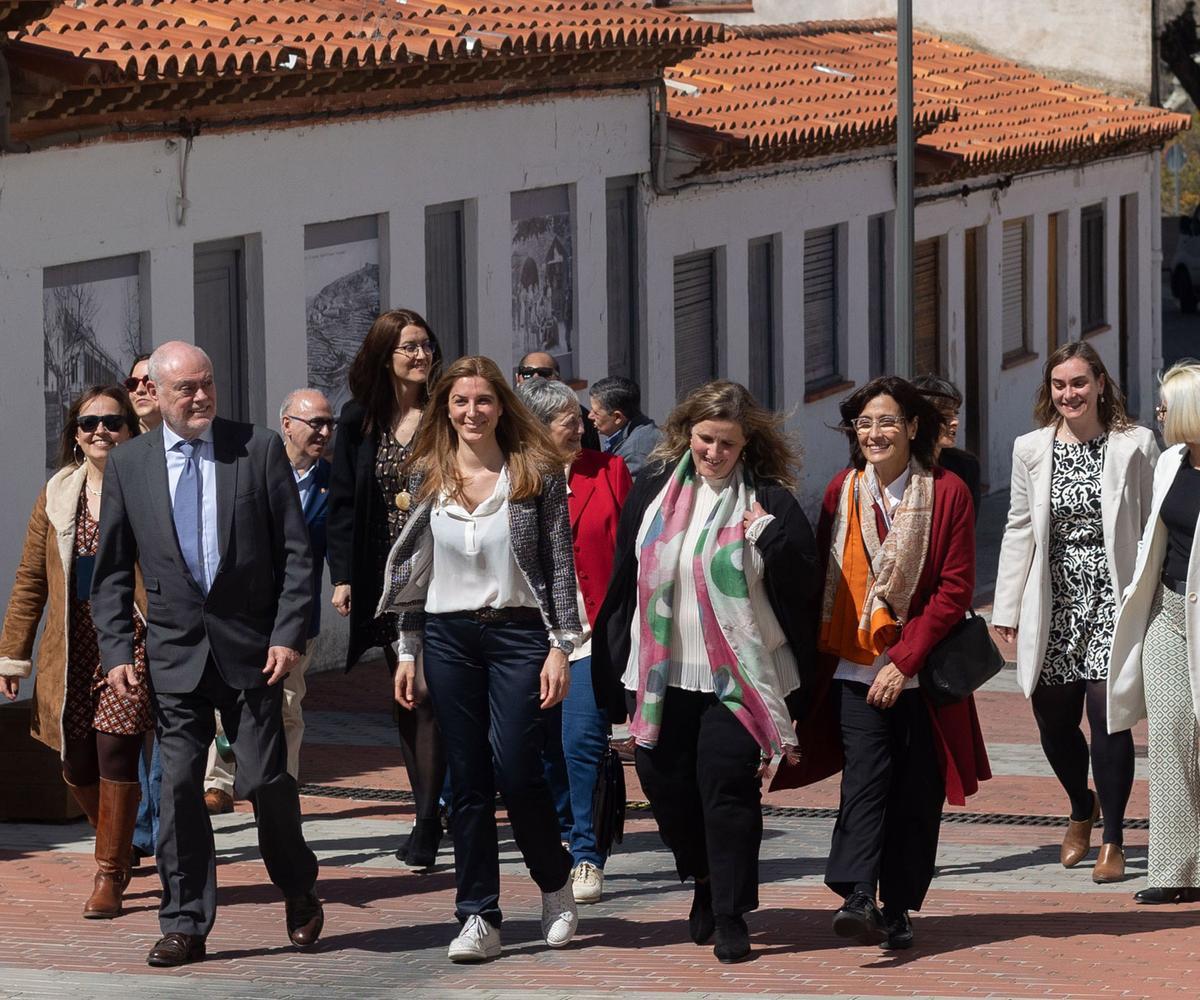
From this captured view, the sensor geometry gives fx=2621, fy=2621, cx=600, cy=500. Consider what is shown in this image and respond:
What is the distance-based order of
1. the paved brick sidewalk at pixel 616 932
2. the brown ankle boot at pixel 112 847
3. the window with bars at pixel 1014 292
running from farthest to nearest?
the window with bars at pixel 1014 292, the brown ankle boot at pixel 112 847, the paved brick sidewalk at pixel 616 932

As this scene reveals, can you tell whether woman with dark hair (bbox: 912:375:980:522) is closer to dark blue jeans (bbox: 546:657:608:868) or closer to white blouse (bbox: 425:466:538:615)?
dark blue jeans (bbox: 546:657:608:868)

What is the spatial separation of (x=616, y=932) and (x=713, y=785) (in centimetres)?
83

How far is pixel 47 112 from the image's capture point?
12125 mm

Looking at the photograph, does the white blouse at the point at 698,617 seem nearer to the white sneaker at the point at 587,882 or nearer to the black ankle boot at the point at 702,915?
the black ankle boot at the point at 702,915

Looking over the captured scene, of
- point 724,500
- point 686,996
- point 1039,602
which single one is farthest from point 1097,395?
point 686,996

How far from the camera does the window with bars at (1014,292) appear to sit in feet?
88.9

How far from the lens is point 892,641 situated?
789cm

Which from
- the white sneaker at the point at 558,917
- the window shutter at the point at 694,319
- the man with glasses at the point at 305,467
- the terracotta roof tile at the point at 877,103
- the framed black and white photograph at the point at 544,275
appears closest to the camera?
the white sneaker at the point at 558,917

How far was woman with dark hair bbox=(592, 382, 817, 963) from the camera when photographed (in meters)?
7.71

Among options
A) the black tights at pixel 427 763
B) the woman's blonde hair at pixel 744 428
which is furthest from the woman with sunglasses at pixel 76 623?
the woman's blonde hair at pixel 744 428

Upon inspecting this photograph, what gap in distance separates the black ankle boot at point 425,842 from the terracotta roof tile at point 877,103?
10350mm

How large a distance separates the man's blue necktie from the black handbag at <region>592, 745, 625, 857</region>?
1.58 metres

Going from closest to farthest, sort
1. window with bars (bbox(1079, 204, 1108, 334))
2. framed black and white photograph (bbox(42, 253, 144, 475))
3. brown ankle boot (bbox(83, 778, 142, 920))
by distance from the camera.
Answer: brown ankle boot (bbox(83, 778, 142, 920))
framed black and white photograph (bbox(42, 253, 144, 475))
window with bars (bbox(1079, 204, 1108, 334))

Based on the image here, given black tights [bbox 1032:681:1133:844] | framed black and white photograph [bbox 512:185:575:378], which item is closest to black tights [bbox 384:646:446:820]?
black tights [bbox 1032:681:1133:844]
